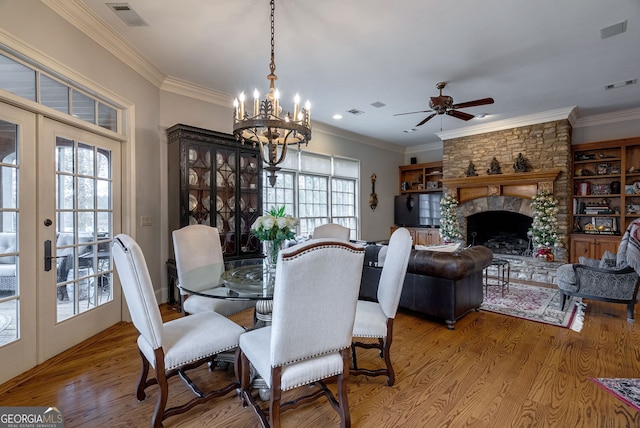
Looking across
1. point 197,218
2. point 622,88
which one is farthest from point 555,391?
point 622,88

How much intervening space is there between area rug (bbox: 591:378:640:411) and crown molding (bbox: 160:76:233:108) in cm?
517

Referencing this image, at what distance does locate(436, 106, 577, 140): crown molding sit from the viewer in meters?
5.48

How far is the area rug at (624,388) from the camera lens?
6.66ft

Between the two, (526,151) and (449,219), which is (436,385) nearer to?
(449,219)

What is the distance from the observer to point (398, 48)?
338 cm

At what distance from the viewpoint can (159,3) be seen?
2.62 meters

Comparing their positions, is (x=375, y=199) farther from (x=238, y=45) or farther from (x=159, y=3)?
(x=159, y=3)

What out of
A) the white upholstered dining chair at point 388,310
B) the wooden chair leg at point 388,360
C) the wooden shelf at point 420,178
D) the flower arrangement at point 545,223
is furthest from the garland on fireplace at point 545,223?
the wooden chair leg at point 388,360

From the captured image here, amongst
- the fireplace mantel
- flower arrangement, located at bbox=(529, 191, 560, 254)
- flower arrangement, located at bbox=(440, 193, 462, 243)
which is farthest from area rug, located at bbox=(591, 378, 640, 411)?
flower arrangement, located at bbox=(440, 193, 462, 243)

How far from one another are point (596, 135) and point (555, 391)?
19.2 feet

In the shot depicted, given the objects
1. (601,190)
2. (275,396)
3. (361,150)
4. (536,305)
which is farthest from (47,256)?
(601,190)

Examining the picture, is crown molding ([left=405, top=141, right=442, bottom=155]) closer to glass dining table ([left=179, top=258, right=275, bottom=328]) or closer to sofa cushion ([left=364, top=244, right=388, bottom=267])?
sofa cushion ([left=364, top=244, right=388, bottom=267])

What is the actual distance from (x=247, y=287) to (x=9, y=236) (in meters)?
1.84

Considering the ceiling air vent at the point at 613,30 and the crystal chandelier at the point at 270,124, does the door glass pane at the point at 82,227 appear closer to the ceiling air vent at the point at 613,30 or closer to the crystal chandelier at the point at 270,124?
the crystal chandelier at the point at 270,124
